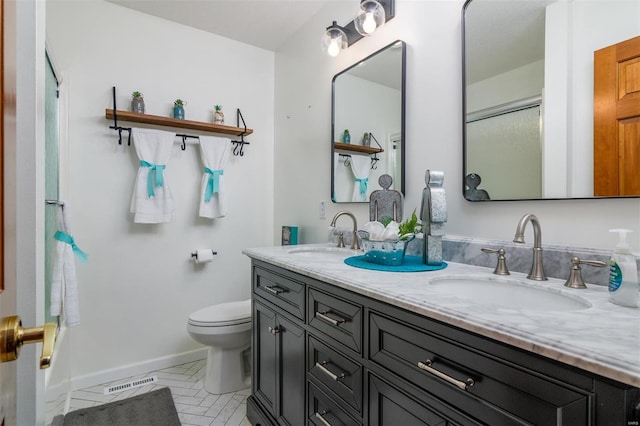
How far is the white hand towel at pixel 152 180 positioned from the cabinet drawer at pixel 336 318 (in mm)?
1452

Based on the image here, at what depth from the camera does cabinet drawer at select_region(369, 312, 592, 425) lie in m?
0.56

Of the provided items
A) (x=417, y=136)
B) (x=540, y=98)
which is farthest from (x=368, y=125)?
(x=540, y=98)

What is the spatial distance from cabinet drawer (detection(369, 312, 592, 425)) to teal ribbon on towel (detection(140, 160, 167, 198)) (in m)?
1.83

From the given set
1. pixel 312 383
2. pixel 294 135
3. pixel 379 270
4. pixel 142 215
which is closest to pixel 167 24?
pixel 294 135

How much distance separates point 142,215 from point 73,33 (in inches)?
48.4

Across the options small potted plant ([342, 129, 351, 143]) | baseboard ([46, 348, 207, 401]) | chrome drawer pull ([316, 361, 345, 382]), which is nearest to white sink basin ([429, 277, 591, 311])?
chrome drawer pull ([316, 361, 345, 382])

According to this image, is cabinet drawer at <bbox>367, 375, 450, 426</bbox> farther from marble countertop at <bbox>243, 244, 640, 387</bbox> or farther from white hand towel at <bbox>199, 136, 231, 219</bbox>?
white hand towel at <bbox>199, 136, 231, 219</bbox>

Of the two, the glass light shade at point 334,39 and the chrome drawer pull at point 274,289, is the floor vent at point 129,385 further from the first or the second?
the glass light shade at point 334,39

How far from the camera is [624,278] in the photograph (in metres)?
0.76

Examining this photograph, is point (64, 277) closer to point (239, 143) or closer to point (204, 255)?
point (204, 255)

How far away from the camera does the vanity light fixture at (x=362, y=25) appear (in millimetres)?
1602

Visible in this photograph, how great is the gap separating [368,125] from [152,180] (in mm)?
1477

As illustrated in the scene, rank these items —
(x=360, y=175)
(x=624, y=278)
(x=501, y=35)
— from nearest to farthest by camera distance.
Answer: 1. (x=624, y=278)
2. (x=501, y=35)
3. (x=360, y=175)

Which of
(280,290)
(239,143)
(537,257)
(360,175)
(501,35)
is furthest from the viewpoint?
(239,143)
